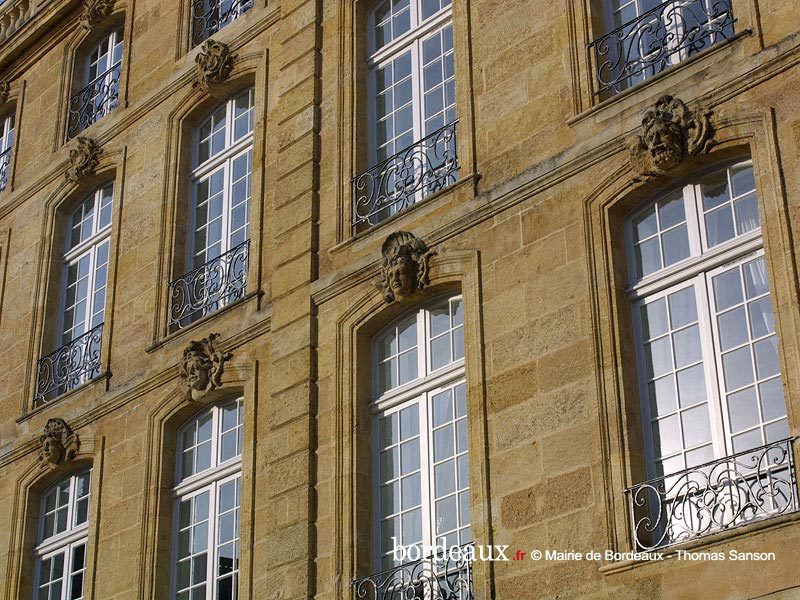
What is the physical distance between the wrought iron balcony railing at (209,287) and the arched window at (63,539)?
5.65 ft

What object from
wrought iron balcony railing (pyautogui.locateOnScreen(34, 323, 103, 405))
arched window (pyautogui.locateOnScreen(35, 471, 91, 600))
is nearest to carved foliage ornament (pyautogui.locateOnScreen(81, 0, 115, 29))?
wrought iron balcony railing (pyautogui.locateOnScreen(34, 323, 103, 405))

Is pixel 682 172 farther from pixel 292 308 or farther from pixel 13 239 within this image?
pixel 13 239

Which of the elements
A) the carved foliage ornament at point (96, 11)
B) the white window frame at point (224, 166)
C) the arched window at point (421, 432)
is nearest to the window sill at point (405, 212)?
the arched window at point (421, 432)

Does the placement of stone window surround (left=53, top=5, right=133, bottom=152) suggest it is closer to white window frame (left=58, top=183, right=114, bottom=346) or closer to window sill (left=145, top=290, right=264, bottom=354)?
white window frame (left=58, top=183, right=114, bottom=346)

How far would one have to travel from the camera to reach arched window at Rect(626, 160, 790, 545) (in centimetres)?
923

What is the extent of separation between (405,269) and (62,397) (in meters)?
4.67

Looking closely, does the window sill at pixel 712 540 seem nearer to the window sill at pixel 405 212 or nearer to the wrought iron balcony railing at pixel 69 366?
the window sill at pixel 405 212

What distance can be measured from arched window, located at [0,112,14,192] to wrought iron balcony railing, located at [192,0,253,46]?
10.5 feet

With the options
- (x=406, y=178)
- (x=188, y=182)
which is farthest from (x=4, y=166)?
(x=406, y=178)

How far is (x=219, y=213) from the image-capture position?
14.3 meters

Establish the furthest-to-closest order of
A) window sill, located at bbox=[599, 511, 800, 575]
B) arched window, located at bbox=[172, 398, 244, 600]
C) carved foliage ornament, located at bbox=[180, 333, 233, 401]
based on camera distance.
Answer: carved foliage ornament, located at bbox=[180, 333, 233, 401] < arched window, located at bbox=[172, 398, 244, 600] < window sill, located at bbox=[599, 511, 800, 575]

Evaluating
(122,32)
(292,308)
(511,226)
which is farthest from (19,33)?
(511,226)

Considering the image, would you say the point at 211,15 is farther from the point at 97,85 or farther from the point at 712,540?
the point at 712,540

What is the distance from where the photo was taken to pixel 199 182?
14.7 metres
